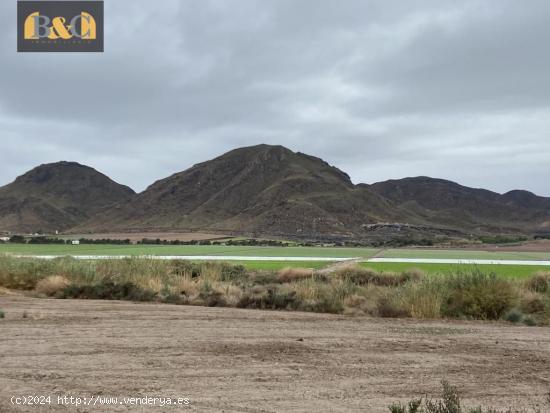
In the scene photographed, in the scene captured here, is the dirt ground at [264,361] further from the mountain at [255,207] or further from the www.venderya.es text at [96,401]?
the mountain at [255,207]

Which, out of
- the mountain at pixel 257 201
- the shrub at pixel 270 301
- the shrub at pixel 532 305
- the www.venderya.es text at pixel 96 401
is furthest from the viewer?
the mountain at pixel 257 201

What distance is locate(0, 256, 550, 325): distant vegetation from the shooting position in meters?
16.6

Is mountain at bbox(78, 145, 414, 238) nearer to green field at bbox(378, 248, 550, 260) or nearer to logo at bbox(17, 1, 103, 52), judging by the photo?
green field at bbox(378, 248, 550, 260)

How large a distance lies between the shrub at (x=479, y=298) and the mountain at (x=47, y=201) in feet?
500

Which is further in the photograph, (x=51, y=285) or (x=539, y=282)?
(x=539, y=282)

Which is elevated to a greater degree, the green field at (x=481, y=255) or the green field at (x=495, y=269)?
the green field at (x=495, y=269)

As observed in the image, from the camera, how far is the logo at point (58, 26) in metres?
30.5

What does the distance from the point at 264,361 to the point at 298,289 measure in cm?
1093

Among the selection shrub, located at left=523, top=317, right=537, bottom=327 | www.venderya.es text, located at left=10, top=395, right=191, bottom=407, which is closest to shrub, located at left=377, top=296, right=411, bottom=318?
shrub, located at left=523, top=317, right=537, bottom=327

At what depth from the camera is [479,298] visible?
54.5 feet

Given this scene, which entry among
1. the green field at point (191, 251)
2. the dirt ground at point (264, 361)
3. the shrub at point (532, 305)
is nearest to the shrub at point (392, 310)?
the dirt ground at point (264, 361)

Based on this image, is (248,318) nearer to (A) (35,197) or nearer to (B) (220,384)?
(B) (220,384)

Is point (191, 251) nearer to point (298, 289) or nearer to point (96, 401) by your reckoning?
point (298, 289)

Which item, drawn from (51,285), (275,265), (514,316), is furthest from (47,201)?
(514,316)
